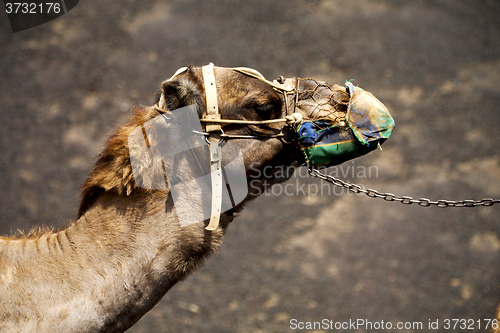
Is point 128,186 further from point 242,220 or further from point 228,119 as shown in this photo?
point 242,220

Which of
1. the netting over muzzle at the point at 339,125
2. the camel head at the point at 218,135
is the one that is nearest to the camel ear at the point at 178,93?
the camel head at the point at 218,135

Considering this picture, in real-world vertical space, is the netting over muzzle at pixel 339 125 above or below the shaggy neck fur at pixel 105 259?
above

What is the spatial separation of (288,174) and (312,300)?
301 centimetres

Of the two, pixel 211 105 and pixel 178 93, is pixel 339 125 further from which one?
pixel 178 93

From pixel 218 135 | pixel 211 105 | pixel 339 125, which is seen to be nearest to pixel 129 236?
pixel 218 135

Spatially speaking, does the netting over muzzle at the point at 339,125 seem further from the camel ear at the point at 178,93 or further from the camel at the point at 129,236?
the camel ear at the point at 178,93

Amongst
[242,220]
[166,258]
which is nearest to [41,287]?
[166,258]

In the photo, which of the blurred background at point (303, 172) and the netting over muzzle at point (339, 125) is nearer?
the netting over muzzle at point (339, 125)

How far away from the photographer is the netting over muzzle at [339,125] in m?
2.14

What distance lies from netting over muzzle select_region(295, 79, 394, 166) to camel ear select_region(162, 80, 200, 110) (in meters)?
0.68

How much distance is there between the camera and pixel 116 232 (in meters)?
1.96

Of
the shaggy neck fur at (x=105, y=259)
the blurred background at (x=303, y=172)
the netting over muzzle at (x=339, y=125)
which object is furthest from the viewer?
the blurred background at (x=303, y=172)

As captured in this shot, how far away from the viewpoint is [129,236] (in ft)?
6.40

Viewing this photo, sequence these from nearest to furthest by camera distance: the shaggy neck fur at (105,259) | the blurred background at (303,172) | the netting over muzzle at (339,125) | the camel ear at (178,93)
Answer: the shaggy neck fur at (105,259)
the camel ear at (178,93)
the netting over muzzle at (339,125)
the blurred background at (303,172)
